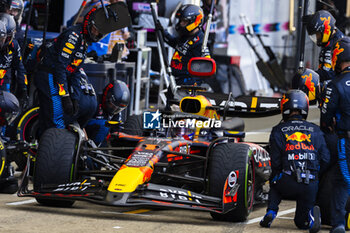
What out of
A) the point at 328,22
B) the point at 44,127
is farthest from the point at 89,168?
the point at 328,22

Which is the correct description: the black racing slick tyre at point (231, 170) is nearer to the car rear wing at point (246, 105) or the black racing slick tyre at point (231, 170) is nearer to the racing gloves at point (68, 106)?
the car rear wing at point (246, 105)

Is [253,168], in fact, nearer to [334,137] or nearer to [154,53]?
[334,137]

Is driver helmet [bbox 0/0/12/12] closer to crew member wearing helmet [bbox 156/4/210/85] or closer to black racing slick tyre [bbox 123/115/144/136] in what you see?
crew member wearing helmet [bbox 156/4/210/85]

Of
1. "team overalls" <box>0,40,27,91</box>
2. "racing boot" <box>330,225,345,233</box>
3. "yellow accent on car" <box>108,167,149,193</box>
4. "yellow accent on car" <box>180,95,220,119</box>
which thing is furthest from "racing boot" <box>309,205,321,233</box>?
"team overalls" <box>0,40,27,91</box>

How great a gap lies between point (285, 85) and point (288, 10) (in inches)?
78.4

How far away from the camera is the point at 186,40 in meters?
10.6

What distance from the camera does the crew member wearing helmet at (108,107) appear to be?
9375 mm

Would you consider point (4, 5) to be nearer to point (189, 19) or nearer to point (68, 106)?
point (68, 106)

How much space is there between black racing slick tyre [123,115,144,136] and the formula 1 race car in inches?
18.6

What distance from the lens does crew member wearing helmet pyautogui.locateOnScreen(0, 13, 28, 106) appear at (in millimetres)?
9016

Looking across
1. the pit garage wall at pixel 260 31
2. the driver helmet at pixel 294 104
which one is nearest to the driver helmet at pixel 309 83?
the driver helmet at pixel 294 104

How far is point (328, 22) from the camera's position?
32.9ft

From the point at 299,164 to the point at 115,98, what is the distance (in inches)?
111

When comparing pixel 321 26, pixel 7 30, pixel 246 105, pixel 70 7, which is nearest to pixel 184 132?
pixel 246 105
